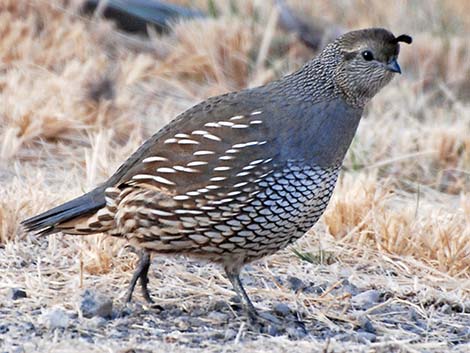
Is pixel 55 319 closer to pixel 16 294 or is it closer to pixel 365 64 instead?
pixel 16 294

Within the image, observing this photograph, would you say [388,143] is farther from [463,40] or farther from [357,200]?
[463,40]

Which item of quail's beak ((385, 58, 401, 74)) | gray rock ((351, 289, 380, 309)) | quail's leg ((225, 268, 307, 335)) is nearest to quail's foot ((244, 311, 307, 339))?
quail's leg ((225, 268, 307, 335))

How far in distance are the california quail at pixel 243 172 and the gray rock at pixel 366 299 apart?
460 millimetres

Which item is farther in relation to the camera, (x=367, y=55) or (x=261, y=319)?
(x=367, y=55)

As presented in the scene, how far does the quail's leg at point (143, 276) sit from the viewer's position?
171 inches

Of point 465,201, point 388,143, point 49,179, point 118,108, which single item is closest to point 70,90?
point 118,108

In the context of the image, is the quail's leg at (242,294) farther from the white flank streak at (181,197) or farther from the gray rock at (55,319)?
the gray rock at (55,319)

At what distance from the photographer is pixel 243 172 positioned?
420 cm

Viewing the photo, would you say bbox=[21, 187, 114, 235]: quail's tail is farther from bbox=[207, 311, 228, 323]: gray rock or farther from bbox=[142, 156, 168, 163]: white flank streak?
bbox=[207, 311, 228, 323]: gray rock

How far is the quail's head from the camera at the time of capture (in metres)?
4.51

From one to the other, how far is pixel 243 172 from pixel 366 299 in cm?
81

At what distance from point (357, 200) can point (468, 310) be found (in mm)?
953

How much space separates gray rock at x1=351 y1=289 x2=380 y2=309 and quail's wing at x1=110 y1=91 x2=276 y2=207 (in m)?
0.72

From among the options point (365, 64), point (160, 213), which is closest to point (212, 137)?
point (160, 213)
